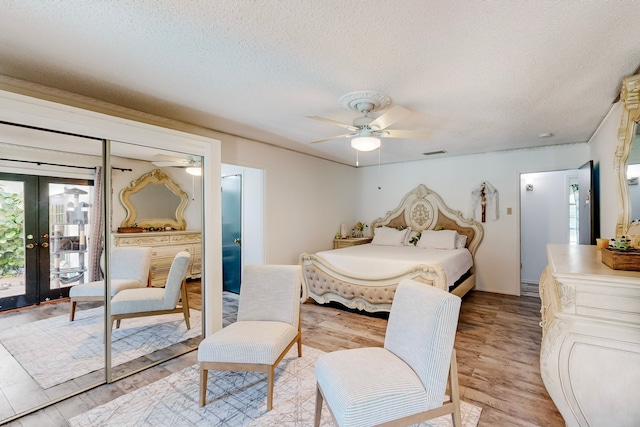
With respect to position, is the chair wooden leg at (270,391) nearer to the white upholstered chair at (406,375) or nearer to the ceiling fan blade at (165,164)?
the white upholstered chair at (406,375)

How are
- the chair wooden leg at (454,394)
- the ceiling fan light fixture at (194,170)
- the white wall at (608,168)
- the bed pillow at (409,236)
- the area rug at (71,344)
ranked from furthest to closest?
the bed pillow at (409,236) → the ceiling fan light fixture at (194,170) → the white wall at (608,168) → the area rug at (71,344) → the chair wooden leg at (454,394)

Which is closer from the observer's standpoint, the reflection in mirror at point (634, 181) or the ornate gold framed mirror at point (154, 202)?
the reflection in mirror at point (634, 181)

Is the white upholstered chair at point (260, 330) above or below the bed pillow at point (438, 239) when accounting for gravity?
below

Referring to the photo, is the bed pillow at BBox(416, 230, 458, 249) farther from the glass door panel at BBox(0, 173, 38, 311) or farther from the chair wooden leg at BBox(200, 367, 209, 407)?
the glass door panel at BBox(0, 173, 38, 311)

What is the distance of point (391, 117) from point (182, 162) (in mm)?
2031

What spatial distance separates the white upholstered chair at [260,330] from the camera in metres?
2.07

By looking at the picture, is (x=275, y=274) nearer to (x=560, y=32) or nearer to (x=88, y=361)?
(x=88, y=361)

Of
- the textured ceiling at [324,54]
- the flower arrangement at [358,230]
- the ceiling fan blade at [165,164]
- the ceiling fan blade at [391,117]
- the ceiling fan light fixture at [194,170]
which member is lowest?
the flower arrangement at [358,230]

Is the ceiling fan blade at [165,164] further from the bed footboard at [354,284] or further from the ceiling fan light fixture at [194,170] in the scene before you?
the bed footboard at [354,284]

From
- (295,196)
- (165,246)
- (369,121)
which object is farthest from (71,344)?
(295,196)

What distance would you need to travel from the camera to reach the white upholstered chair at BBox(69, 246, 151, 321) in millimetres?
2414

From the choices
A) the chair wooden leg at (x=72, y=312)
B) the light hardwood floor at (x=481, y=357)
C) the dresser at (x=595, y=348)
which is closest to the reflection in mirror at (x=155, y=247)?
the light hardwood floor at (x=481, y=357)

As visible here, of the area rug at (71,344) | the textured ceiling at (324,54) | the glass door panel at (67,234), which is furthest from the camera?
the glass door panel at (67,234)

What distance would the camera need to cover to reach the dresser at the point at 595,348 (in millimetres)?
1428
